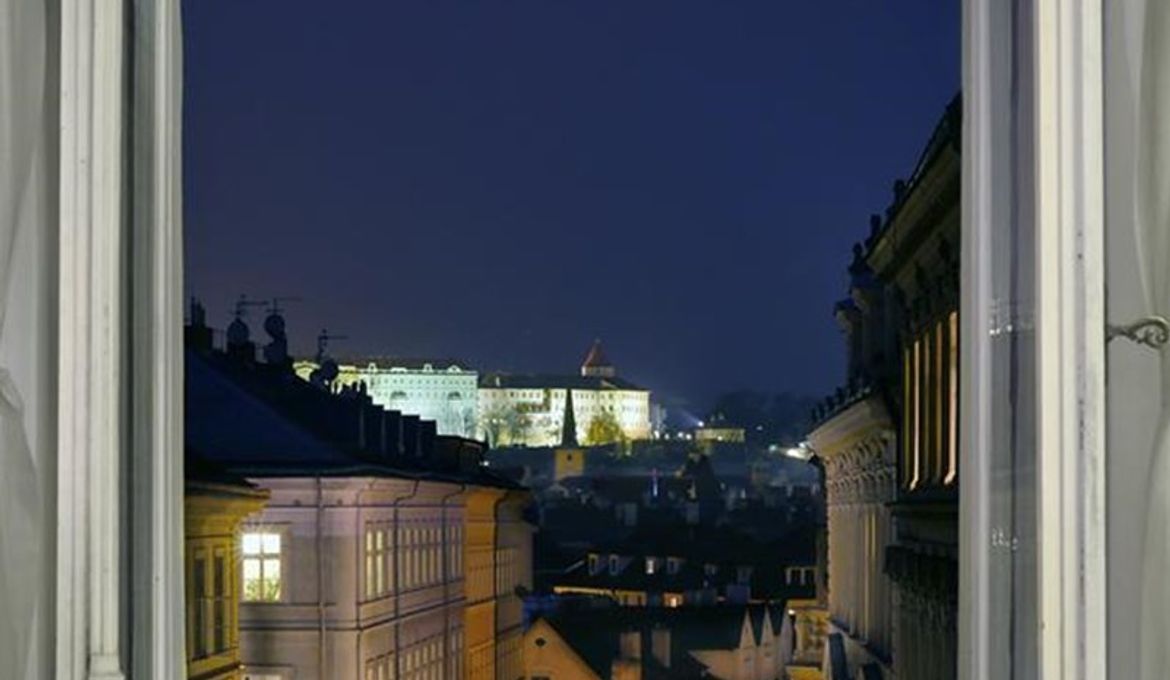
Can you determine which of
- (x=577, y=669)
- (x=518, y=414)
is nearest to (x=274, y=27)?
(x=518, y=414)

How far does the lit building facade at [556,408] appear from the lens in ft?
13.7

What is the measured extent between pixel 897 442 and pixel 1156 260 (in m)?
3.93

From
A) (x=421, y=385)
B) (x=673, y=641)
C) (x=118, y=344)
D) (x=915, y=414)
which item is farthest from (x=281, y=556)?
(x=118, y=344)

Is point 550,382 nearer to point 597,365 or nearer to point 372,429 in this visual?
point 597,365

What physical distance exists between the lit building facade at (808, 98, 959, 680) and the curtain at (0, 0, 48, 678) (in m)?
2.30

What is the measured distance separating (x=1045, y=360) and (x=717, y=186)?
4.51 metres

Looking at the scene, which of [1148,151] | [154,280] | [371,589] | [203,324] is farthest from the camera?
[371,589]

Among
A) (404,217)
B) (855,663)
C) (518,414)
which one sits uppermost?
(404,217)

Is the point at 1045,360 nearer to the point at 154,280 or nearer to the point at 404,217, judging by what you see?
the point at 154,280

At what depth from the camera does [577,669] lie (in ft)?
16.6

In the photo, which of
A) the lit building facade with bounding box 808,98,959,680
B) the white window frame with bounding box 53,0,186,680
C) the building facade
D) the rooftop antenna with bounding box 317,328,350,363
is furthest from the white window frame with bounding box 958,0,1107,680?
the building facade

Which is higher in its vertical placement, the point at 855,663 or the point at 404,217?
the point at 404,217

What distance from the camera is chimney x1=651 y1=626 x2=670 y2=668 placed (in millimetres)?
4927

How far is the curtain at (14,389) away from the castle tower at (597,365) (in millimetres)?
3471
